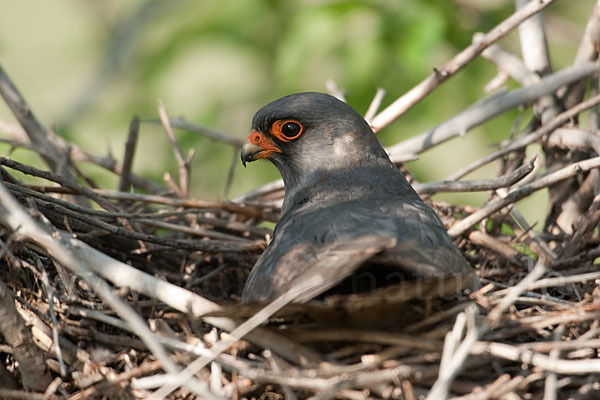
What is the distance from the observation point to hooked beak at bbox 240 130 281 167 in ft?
15.8

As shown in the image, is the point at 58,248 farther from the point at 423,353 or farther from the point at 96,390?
the point at 423,353

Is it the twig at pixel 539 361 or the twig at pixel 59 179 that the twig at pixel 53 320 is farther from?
the twig at pixel 539 361

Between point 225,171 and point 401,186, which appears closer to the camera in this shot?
point 401,186

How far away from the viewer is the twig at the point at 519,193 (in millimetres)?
4426

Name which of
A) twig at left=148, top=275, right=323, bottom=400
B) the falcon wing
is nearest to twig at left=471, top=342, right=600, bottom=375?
the falcon wing

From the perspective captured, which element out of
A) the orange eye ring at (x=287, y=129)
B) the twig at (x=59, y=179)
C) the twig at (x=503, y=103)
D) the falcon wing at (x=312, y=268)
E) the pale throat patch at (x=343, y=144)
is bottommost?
the falcon wing at (x=312, y=268)

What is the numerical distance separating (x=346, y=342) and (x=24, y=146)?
2781mm

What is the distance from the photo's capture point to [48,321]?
3621mm

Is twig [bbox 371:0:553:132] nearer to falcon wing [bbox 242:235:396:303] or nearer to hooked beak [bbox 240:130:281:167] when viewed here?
hooked beak [bbox 240:130:281:167]

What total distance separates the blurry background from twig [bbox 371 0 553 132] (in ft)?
3.05

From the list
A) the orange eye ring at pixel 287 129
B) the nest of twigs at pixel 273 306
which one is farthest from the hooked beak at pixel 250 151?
the nest of twigs at pixel 273 306

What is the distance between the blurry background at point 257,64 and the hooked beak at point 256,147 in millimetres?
839

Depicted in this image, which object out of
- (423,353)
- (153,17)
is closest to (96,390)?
(423,353)

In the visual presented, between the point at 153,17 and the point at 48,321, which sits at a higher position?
the point at 153,17
